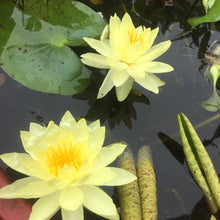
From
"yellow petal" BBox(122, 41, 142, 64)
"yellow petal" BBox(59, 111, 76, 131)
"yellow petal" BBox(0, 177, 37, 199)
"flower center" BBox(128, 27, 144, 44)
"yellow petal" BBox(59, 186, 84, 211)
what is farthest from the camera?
"flower center" BBox(128, 27, 144, 44)

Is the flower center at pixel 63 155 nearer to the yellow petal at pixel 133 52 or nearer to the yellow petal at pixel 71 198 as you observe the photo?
the yellow petal at pixel 71 198

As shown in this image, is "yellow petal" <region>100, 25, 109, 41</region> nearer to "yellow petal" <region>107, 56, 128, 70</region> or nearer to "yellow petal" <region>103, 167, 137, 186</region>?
"yellow petal" <region>107, 56, 128, 70</region>

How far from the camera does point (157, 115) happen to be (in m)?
1.85

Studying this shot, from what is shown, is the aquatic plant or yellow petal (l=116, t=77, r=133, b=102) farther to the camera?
yellow petal (l=116, t=77, r=133, b=102)

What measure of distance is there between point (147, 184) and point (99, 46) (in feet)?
2.91

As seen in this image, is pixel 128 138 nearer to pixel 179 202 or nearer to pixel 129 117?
pixel 129 117

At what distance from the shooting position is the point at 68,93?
5.81 ft

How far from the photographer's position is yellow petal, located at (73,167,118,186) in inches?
47.1

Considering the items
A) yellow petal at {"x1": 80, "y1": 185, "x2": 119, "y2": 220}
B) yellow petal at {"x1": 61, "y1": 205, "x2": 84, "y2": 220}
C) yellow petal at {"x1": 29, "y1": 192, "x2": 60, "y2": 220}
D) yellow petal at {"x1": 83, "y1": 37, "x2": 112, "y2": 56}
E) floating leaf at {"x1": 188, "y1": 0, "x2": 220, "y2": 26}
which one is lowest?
yellow petal at {"x1": 61, "y1": 205, "x2": 84, "y2": 220}

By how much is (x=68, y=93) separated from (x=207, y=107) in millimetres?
958

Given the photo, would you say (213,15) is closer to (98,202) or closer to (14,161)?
(98,202)

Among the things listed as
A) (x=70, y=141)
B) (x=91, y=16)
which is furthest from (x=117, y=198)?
(x=91, y=16)

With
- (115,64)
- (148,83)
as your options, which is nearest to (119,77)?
(115,64)

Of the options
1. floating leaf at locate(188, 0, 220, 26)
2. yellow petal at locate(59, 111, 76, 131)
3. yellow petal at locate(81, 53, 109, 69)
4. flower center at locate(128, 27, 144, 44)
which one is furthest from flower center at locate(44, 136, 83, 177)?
floating leaf at locate(188, 0, 220, 26)
